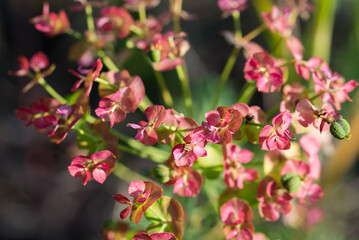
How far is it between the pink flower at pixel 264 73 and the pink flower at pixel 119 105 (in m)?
0.27

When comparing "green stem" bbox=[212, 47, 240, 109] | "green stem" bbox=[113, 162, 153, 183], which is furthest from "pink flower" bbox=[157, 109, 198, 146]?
"green stem" bbox=[113, 162, 153, 183]

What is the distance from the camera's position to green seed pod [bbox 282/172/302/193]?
0.78m

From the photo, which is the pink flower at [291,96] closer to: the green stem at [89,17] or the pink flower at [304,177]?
the pink flower at [304,177]

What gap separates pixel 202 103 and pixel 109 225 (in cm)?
69

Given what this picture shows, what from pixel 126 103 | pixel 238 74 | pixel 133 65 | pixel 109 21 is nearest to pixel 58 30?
pixel 109 21

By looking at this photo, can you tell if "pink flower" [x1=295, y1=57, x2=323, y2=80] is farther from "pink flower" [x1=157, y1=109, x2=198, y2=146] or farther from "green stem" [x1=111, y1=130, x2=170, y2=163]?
"green stem" [x1=111, y1=130, x2=170, y2=163]

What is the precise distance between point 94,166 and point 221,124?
26 centimetres

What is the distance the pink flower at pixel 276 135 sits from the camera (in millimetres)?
705

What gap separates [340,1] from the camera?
2.15 meters

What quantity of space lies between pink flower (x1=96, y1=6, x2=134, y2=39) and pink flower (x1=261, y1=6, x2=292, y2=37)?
386mm

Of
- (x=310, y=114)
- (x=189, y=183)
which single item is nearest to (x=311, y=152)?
(x=310, y=114)

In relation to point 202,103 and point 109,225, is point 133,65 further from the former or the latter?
point 109,225

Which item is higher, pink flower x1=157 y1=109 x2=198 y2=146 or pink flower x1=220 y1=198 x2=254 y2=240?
pink flower x1=157 y1=109 x2=198 y2=146

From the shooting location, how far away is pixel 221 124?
0.70m
